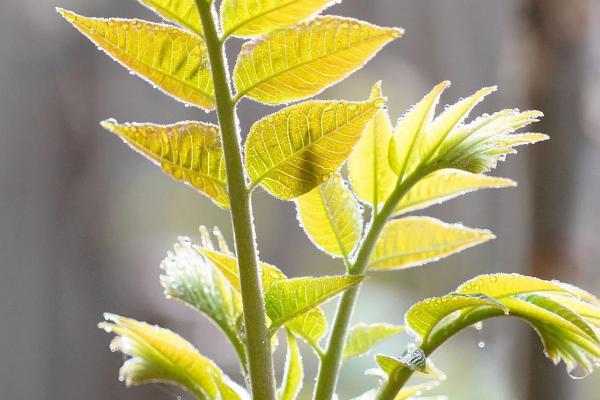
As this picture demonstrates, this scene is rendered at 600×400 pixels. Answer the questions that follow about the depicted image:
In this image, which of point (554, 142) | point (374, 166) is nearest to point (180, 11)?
point (374, 166)

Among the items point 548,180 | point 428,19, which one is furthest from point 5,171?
point 548,180

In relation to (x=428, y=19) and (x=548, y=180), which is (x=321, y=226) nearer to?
(x=548, y=180)

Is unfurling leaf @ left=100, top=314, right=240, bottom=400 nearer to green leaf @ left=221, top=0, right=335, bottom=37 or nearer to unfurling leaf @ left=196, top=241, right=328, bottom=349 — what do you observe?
unfurling leaf @ left=196, top=241, right=328, bottom=349

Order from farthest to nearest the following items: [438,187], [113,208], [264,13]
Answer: [113,208]
[438,187]
[264,13]

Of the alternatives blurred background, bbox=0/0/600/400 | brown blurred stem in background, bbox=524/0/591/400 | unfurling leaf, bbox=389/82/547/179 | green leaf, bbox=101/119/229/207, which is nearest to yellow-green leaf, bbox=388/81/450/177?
unfurling leaf, bbox=389/82/547/179

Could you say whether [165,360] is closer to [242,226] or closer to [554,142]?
[242,226]

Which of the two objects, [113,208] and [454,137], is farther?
[113,208]

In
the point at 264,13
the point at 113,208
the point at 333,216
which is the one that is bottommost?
the point at 113,208
